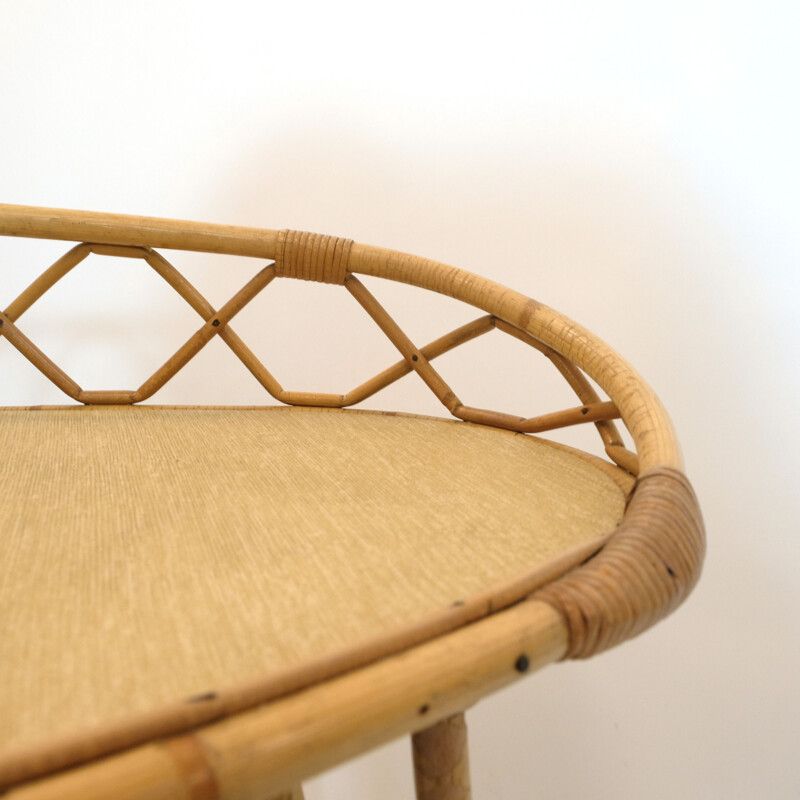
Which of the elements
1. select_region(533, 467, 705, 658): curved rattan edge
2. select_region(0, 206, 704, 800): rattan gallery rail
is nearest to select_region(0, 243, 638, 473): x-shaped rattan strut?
select_region(0, 206, 704, 800): rattan gallery rail

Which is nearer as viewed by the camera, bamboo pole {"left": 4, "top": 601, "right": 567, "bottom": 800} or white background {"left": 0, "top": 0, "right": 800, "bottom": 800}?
bamboo pole {"left": 4, "top": 601, "right": 567, "bottom": 800}

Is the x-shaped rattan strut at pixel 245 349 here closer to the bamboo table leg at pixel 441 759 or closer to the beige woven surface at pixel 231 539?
the beige woven surface at pixel 231 539

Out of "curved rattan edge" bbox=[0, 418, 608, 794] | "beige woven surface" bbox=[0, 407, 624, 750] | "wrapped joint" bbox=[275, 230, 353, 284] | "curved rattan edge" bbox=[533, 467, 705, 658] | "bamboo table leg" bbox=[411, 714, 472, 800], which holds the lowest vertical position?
"bamboo table leg" bbox=[411, 714, 472, 800]

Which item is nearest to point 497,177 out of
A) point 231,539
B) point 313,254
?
point 313,254

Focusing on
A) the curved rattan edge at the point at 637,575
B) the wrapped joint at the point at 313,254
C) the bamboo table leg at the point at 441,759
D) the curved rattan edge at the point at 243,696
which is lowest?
the bamboo table leg at the point at 441,759

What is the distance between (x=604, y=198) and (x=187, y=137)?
1.39ft

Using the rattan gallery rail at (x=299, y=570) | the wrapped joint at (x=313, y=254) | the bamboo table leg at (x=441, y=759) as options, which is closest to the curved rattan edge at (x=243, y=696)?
the rattan gallery rail at (x=299, y=570)

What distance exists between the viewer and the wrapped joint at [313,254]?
1.62ft

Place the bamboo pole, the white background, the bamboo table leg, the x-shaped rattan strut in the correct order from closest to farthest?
the bamboo pole, the bamboo table leg, the x-shaped rattan strut, the white background

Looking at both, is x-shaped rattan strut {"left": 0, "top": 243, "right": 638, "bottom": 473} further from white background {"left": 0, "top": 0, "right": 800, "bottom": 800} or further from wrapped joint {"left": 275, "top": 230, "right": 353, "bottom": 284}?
white background {"left": 0, "top": 0, "right": 800, "bottom": 800}

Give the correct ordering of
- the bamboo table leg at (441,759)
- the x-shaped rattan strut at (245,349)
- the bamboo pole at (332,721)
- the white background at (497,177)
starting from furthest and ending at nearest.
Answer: the white background at (497,177) < the x-shaped rattan strut at (245,349) < the bamboo table leg at (441,759) < the bamboo pole at (332,721)

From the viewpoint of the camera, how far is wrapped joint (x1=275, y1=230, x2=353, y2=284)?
1.62ft

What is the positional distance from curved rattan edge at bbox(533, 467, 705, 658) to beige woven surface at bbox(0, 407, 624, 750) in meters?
0.02

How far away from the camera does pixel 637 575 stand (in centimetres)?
24
